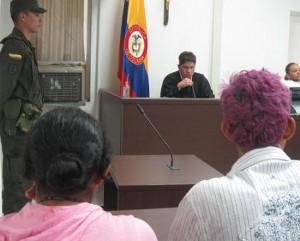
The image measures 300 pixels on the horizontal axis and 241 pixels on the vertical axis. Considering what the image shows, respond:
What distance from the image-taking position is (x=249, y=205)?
96cm

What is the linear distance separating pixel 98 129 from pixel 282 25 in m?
5.26

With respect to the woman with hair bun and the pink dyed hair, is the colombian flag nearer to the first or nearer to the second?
the pink dyed hair

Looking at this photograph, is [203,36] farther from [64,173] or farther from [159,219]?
[64,173]

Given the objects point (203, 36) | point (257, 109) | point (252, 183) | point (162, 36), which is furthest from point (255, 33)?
point (252, 183)

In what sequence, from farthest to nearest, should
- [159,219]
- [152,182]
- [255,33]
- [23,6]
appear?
[255,33], [23,6], [152,182], [159,219]

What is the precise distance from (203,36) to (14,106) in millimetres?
3180

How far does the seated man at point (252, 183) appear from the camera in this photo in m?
0.96

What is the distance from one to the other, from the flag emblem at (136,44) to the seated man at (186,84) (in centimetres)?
48

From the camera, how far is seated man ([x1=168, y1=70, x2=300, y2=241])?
96cm

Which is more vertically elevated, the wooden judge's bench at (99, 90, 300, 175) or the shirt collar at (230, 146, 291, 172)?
the shirt collar at (230, 146, 291, 172)

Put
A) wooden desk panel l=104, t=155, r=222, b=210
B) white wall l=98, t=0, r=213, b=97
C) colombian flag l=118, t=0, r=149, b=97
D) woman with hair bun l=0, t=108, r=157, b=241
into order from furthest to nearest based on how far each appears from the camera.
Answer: white wall l=98, t=0, r=213, b=97 < colombian flag l=118, t=0, r=149, b=97 < wooden desk panel l=104, t=155, r=222, b=210 < woman with hair bun l=0, t=108, r=157, b=241

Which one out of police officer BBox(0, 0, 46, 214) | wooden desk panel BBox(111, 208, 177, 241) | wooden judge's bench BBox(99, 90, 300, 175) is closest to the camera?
wooden desk panel BBox(111, 208, 177, 241)

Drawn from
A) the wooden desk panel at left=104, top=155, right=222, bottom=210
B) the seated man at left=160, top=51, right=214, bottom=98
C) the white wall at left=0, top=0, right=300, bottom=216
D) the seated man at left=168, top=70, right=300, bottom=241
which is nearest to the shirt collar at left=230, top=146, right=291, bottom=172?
the seated man at left=168, top=70, right=300, bottom=241

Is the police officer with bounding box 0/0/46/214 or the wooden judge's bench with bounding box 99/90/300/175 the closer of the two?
the police officer with bounding box 0/0/46/214
